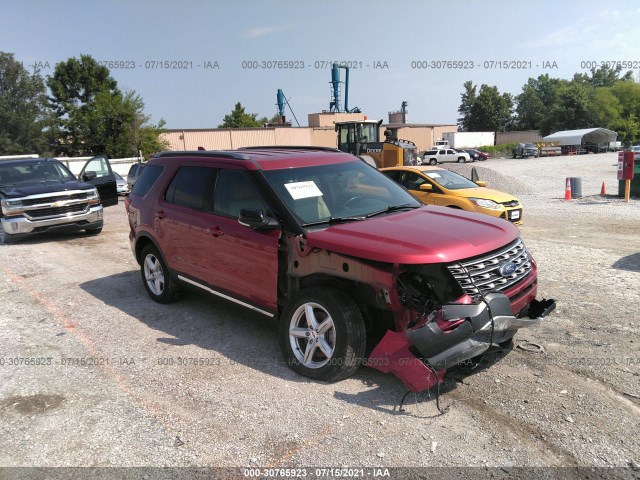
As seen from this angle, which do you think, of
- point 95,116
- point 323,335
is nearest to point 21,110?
point 95,116

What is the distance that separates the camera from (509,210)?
33.9 feet

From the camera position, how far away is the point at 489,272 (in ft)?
12.5

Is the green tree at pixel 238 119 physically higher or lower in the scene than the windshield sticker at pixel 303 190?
higher

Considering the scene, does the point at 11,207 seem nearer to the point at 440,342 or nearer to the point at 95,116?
the point at 440,342

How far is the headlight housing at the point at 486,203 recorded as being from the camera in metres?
10.1

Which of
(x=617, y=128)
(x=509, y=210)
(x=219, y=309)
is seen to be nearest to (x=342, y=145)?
(x=509, y=210)

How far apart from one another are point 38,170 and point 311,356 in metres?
10.4

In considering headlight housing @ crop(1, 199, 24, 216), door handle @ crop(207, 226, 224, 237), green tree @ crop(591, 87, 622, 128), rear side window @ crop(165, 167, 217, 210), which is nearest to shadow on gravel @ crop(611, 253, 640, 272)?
door handle @ crop(207, 226, 224, 237)

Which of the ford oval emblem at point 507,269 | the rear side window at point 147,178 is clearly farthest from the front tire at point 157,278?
the ford oval emblem at point 507,269

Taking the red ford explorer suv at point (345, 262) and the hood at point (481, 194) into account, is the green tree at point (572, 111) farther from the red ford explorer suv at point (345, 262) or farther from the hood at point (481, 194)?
the red ford explorer suv at point (345, 262)

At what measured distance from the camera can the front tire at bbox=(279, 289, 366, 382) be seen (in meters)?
3.78

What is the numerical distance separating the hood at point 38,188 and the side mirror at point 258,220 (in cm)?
832

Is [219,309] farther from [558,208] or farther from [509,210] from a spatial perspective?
[558,208]

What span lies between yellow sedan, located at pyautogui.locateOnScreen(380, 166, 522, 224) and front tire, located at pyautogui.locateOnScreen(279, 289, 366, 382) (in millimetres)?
6841
